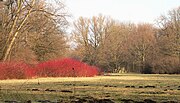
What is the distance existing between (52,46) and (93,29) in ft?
93.1

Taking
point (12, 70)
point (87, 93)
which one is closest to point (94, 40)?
point (12, 70)


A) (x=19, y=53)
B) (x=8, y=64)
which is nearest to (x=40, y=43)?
(x=19, y=53)

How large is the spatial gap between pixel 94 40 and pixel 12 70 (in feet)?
146

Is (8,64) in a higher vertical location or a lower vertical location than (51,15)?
lower

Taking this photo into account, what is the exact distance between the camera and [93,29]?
70.3 m

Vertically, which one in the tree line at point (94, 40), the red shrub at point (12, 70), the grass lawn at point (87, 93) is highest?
the tree line at point (94, 40)

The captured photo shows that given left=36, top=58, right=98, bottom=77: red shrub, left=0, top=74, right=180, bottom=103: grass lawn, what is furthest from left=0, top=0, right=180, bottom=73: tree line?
left=0, top=74, right=180, bottom=103: grass lawn

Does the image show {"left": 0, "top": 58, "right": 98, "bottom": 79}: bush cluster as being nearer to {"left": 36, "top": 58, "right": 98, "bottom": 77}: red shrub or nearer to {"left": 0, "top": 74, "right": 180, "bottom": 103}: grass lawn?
{"left": 36, "top": 58, "right": 98, "bottom": 77}: red shrub

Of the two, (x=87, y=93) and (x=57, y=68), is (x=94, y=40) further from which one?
(x=87, y=93)

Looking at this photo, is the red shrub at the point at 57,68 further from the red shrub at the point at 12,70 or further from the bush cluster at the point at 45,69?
the red shrub at the point at 12,70

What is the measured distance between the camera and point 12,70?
1057 inches

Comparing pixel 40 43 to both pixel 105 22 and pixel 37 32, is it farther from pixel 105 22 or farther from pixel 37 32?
pixel 105 22

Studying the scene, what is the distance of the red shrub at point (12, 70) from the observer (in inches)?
1024

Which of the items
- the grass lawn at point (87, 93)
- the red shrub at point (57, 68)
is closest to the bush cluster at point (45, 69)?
the red shrub at point (57, 68)
